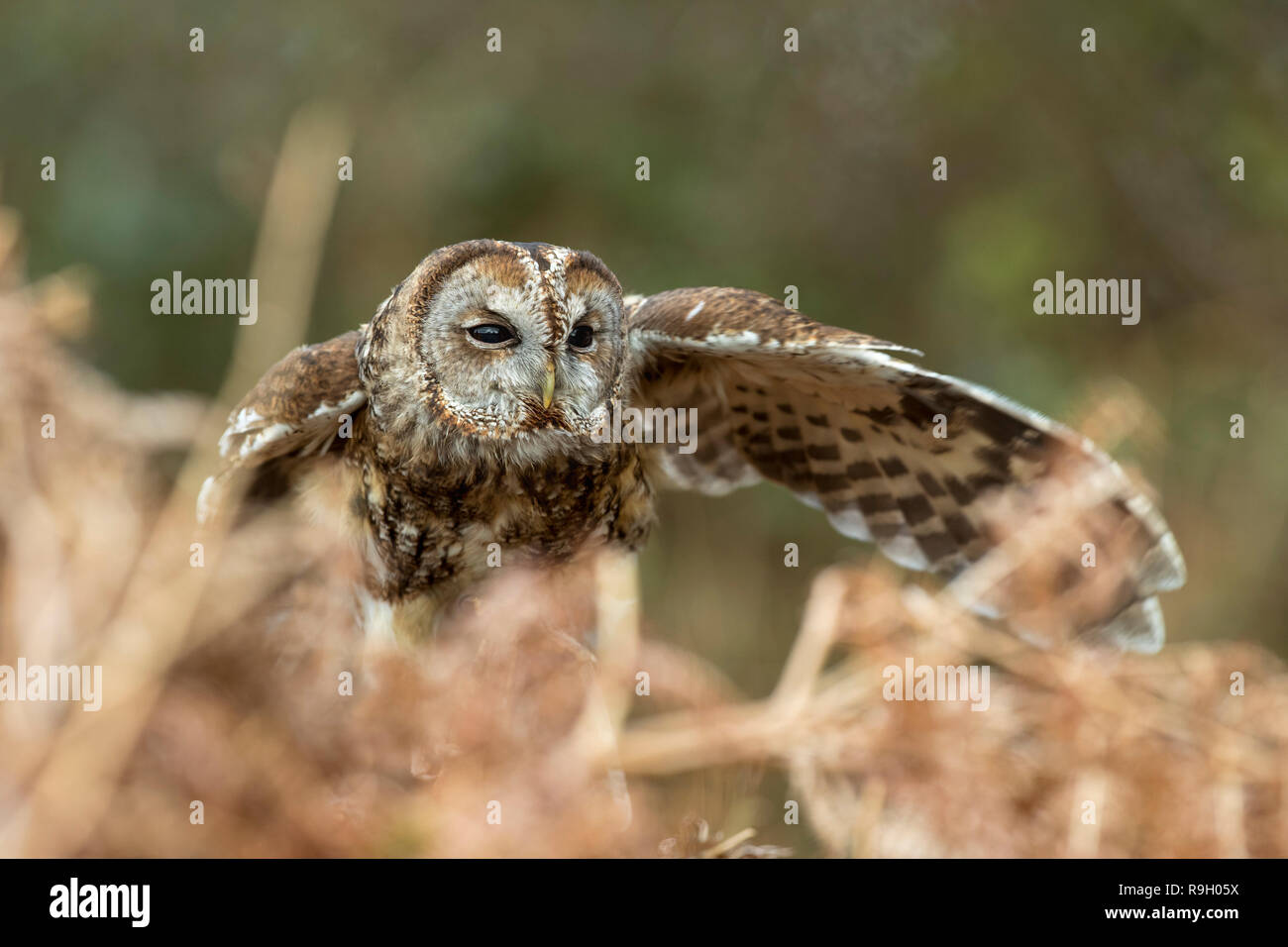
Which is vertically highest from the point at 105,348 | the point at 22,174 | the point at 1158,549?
the point at 22,174

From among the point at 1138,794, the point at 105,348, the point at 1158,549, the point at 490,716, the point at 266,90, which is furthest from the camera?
the point at 266,90

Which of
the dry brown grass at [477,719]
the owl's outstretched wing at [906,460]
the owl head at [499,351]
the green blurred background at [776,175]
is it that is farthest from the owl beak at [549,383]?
the green blurred background at [776,175]

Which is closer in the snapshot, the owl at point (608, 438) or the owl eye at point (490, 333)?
the owl at point (608, 438)

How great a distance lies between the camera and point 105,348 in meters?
8.13

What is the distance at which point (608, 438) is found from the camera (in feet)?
12.5

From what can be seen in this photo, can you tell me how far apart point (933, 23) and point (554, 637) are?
6946 millimetres

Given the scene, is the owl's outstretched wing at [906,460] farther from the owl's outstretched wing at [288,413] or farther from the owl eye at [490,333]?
the owl's outstretched wing at [288,413]

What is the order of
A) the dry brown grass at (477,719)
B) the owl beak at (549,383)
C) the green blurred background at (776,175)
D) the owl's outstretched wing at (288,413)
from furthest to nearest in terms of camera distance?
1. the green blurred background at (776,175)
2. the owl's outstretched wing at (288,413)
3. the owl beak at (549,383)
4. the dry brown grass at (477,719)

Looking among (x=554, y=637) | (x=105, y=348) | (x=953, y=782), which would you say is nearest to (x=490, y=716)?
(x=554, y=637)

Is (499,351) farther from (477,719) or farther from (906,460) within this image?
(477,719)

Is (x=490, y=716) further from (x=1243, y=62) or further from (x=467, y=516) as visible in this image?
(x=1243, y=62)

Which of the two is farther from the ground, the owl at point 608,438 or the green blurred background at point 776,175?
the green blurred background at point 776,175

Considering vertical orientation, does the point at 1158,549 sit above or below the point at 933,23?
below

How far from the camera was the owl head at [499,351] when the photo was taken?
3543mm
